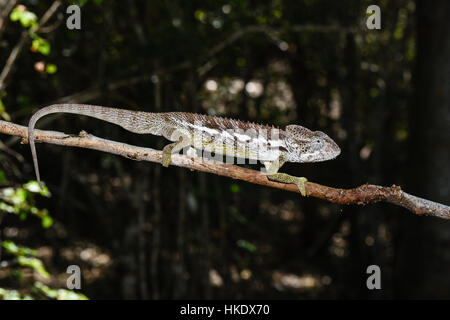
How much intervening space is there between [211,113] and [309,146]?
6.80ft

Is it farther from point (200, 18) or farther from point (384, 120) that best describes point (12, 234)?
point (384, 120)

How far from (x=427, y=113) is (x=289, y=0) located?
191cm

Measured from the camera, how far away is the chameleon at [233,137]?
2.55 metres

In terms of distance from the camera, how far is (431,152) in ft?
15.1

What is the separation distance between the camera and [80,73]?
15.9ft

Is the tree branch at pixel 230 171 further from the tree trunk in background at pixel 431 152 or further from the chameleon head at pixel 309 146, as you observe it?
the tree trunk in background at pixel 431 152

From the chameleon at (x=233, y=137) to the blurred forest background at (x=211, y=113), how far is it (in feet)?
3.24

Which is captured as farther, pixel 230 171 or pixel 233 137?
pixel 233 137

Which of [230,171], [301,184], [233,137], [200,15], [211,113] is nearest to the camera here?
[230,171]

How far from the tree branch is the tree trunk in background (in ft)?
8.26

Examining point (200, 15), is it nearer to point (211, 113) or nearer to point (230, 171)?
point (211, 113)

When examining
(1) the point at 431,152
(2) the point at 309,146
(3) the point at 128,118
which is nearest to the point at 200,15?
(1) the point at 431,152

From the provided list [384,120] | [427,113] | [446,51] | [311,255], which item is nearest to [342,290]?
[311,255]

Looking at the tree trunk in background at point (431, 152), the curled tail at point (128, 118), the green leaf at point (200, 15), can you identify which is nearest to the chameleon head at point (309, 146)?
the curled tail at point (128, 118)
